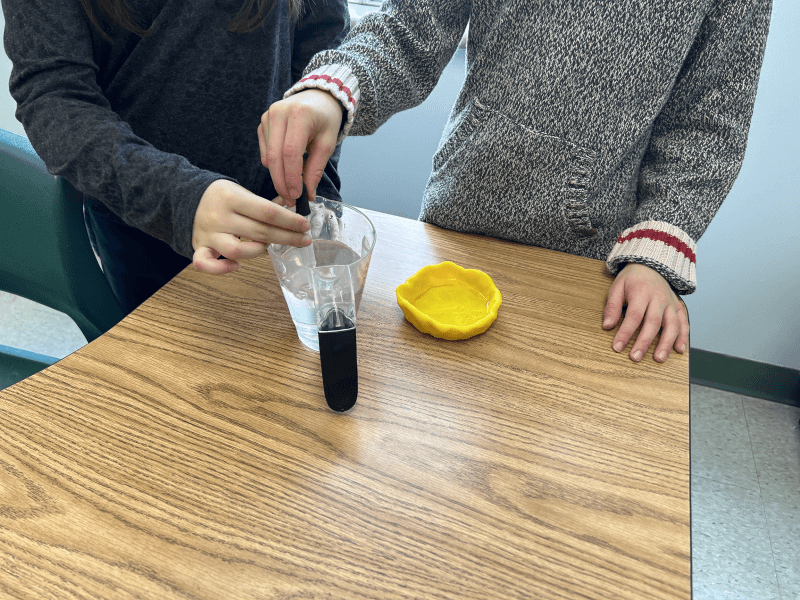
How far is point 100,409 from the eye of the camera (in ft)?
1.39

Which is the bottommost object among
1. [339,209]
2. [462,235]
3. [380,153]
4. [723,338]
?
[723,338]

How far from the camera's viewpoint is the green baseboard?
4.98 feet

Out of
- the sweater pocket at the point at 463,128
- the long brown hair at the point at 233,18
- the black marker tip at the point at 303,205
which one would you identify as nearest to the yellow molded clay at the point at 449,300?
the black marker tip at the point at 303,205

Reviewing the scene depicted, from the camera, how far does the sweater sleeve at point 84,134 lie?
0.53 m

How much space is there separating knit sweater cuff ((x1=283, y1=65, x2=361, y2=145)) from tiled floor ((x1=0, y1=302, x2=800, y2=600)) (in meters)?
0.98

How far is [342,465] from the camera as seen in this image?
1.30 feet

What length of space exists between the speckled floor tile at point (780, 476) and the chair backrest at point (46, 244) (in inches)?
56.4

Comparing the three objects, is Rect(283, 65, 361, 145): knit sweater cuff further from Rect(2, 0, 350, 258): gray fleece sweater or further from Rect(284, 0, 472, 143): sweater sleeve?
Rect(2, 0, 350, 258): gray fleece sweater

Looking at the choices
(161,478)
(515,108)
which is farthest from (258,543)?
(515,108)

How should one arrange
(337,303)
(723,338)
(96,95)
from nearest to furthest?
(337,303) < (96,95) < (723,338)

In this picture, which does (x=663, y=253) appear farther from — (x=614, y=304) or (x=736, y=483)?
(x=736, y=483)

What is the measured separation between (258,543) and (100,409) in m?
0.19

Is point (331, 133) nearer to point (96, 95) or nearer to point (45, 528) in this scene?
point (96, 95)

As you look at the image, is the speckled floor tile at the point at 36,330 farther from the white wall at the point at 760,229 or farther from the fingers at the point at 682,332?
the fingers at the point at 682,332
